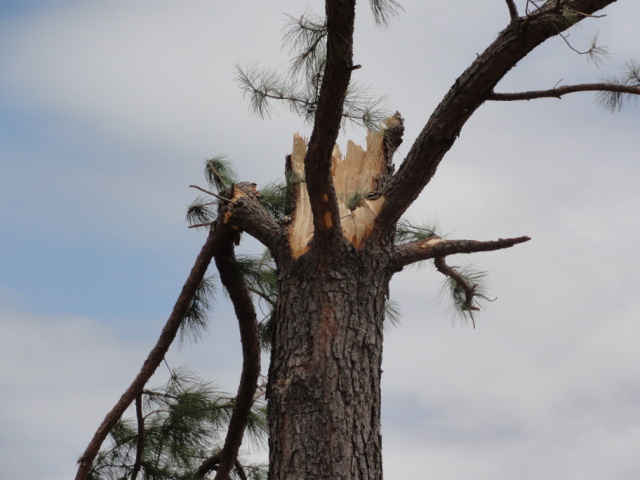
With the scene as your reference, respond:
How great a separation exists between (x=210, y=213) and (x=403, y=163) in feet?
2.84

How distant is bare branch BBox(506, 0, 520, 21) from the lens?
82.4 inches

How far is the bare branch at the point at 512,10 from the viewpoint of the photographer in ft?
6.87

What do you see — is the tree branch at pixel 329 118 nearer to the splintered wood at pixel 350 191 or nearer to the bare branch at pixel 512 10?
the splintered wood at pixel 350 191

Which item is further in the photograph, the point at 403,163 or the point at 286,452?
the point at 403,163

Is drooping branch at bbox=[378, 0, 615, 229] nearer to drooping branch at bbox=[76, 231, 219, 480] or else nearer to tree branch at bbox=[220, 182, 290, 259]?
tree branch at bbox=[220, 182, 290, 259]

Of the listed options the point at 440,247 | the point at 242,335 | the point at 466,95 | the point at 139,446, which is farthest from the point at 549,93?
the point at 139,446

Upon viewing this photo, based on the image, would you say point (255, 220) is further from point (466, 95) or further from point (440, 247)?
point (466, 95)

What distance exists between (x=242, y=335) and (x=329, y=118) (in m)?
1.08

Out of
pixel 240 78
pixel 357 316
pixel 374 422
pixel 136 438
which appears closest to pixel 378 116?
pixel 240 78

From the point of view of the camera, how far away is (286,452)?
2.14m

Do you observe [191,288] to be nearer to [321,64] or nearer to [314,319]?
[314,319]

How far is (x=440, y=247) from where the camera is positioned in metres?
2.68

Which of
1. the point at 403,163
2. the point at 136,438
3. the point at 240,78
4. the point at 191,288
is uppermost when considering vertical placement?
the point at 240,78

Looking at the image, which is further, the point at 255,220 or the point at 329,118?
the point at 255,220
